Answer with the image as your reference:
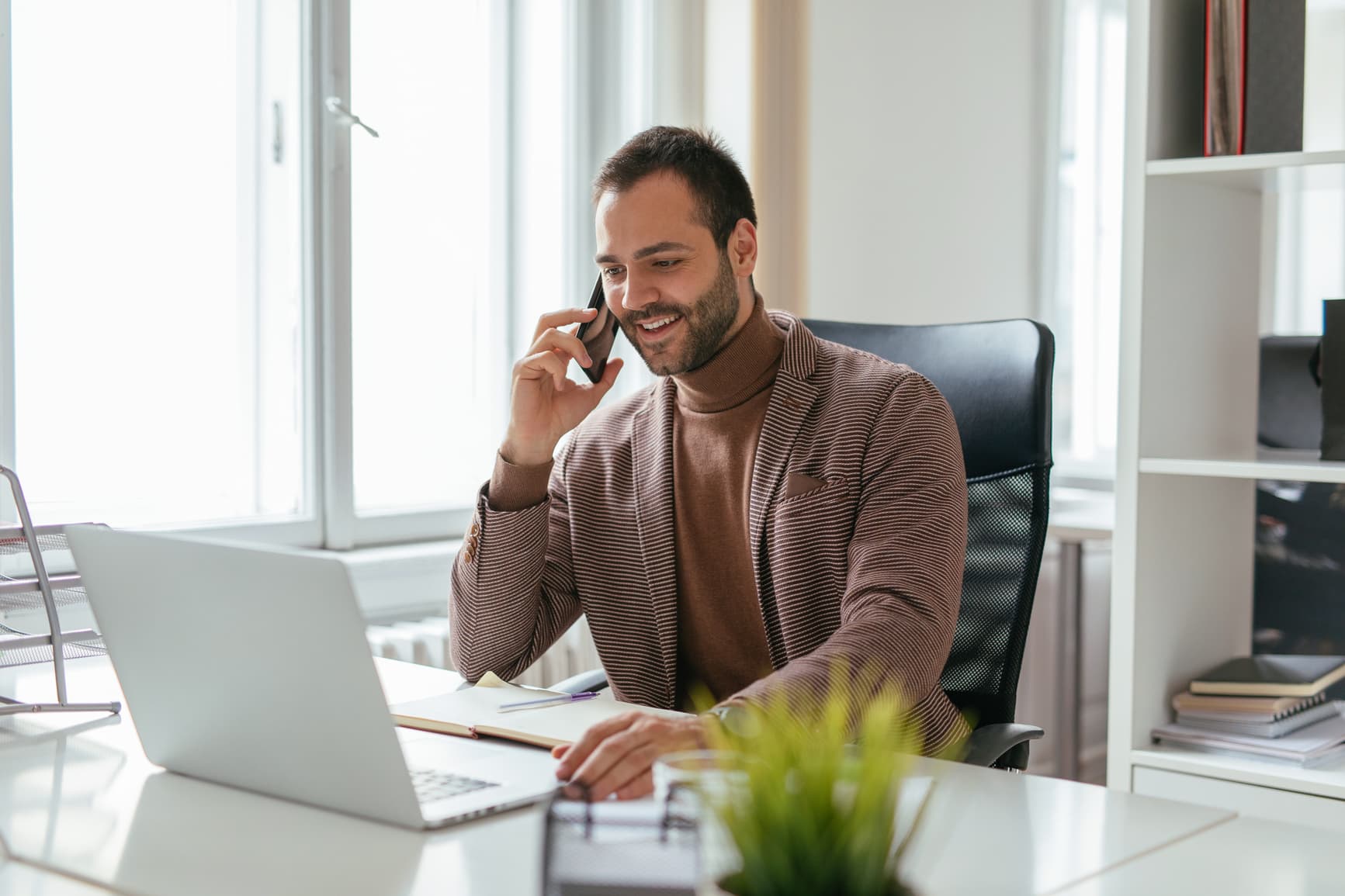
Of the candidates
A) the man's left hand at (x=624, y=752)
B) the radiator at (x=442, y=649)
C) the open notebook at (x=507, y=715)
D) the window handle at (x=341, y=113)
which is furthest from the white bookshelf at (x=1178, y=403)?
the window handle at (x=341, y=113)

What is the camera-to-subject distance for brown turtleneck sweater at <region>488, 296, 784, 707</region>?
1625 mm

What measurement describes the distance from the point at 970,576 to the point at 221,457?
1273mm

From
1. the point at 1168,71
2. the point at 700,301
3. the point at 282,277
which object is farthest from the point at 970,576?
the point at 282,277

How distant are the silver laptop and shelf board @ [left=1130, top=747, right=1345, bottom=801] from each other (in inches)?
43.9

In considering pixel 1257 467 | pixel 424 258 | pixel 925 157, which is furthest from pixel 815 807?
pixel 925 157

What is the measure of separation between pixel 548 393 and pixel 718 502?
245mm

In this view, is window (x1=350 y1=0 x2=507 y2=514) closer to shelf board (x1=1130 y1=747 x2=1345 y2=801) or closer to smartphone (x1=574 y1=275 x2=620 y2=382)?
smartphone (x1=574 y1=275 x2=620 y2=382)

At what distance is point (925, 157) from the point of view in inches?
126

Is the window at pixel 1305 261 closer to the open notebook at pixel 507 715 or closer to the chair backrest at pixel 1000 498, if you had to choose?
the chair backrest at pixel 1000 498

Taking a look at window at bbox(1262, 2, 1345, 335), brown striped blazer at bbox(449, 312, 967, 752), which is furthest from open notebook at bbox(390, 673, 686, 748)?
window at bbox(1262, 2, 1345, 335)

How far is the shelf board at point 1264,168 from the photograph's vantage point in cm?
176

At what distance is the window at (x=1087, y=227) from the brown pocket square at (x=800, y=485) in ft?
6.97

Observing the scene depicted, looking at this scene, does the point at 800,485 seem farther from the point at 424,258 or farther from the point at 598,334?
the point at 424,258

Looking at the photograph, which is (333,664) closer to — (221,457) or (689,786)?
(689,786)
